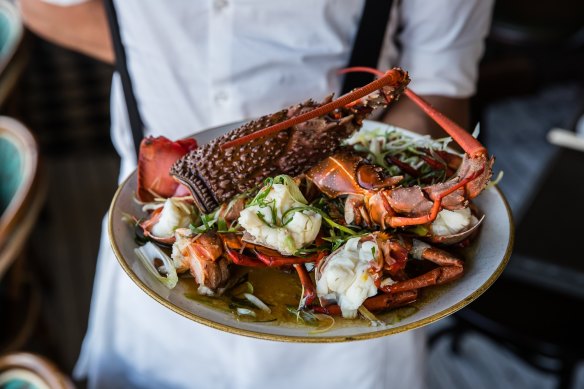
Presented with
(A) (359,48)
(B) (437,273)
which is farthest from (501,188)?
(B) (437,273)

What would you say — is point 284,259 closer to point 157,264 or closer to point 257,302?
point 257,302

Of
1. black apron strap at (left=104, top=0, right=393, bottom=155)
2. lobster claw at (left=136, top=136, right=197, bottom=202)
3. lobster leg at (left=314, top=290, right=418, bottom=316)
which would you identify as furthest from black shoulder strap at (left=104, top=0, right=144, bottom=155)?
lobster leg at (left=314, top=290, right=418, bottom=316)

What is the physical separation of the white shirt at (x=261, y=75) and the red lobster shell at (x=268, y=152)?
15.2 inches

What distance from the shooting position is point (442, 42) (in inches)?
50.2

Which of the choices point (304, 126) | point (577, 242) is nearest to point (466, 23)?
point (304, 126)

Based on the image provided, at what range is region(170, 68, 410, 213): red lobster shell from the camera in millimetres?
879

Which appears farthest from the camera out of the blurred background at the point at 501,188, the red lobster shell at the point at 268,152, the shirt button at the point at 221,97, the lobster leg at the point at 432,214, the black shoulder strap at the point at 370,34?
the blurred background at the point at 501,188

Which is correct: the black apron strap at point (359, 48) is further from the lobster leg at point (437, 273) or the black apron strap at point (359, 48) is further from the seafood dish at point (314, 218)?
the lobster leg at point (437, 273)

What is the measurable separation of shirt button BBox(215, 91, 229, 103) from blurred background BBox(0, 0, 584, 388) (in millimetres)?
510

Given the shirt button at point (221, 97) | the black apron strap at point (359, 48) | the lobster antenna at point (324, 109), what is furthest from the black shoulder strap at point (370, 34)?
the lobster antenna at point (324, 109)

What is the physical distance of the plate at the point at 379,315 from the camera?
0.78m

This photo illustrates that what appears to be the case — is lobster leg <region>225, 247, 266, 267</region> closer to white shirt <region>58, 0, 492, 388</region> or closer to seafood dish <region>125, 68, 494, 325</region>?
seafood dish <region>125, 68, 494, 325</region>

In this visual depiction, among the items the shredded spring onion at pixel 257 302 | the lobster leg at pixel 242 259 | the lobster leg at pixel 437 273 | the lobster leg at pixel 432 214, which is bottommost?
the shredded spring onion at pixel 257 302

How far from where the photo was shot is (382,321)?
0.81m
